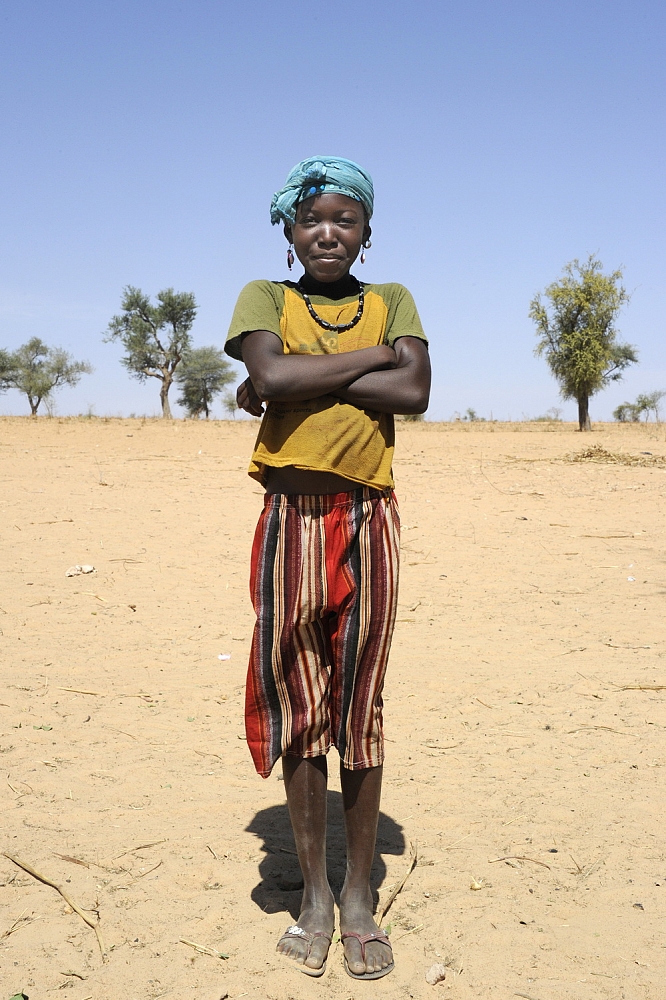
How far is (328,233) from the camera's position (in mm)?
2318

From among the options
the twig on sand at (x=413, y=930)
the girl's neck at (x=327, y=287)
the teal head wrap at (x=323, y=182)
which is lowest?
the twig on sand at (x=413, y=930)

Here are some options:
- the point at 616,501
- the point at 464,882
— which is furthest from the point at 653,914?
the point at 616,501

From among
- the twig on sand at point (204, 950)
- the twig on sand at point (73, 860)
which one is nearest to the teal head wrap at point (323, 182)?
the twig on sand at point (204, 950)

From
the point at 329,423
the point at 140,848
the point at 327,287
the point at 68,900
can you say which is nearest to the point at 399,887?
the point at 140,848

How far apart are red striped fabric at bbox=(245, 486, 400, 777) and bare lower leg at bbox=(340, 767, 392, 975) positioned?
0.26 ft

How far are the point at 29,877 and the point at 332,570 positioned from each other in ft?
4.84

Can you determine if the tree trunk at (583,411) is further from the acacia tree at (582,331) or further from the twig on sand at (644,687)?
the twig on sand at (644,687)

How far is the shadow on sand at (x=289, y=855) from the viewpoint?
8.96ft

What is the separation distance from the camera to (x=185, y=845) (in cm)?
301

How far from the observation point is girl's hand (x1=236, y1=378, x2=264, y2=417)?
2.36m

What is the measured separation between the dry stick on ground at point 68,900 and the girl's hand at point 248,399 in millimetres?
1552

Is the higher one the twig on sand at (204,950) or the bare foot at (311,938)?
the bare foot at (311,938)

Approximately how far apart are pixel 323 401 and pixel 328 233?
0.45m

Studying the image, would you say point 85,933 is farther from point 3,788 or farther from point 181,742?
point 181,742
